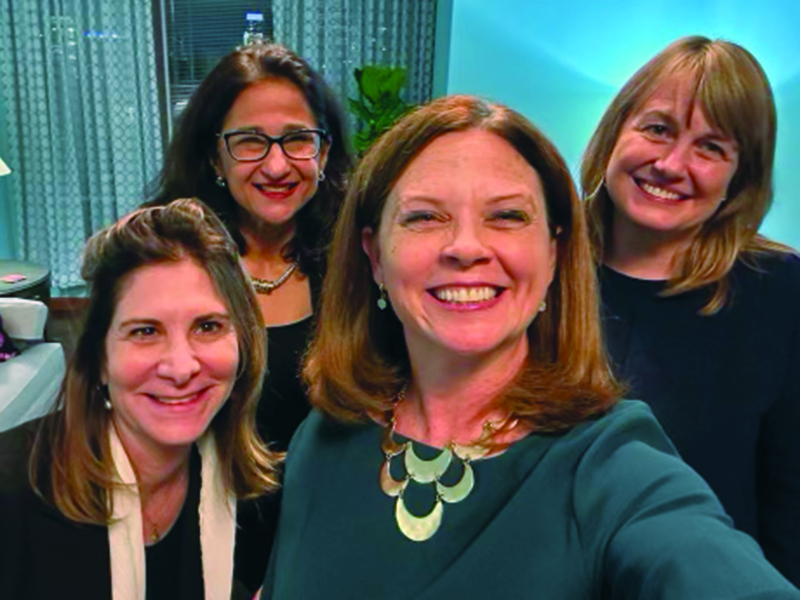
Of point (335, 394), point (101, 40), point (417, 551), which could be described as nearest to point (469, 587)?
point (417, 551)

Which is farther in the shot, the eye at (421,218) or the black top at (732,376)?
the black top at (732,376)

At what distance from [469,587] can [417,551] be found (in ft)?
0.29

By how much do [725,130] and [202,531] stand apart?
1.24 m

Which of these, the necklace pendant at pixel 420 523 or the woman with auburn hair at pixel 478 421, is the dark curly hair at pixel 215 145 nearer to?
the woman with auburn hair at pixel 478 421

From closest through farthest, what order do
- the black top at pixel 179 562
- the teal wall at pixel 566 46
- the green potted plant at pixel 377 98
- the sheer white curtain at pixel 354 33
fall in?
the black top at pixel 179 562, the teal wall at pixel 566 46, the green potted plant at pixel 377 98, the sheer white curtain at pixel 354 33

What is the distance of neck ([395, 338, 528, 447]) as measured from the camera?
953 millimetres

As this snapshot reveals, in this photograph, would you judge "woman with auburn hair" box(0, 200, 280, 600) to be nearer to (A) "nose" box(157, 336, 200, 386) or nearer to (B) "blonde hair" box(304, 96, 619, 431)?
(A) "nose" box(157, 336, 200, 386)

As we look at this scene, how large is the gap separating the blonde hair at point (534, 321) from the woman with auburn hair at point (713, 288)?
0.36m

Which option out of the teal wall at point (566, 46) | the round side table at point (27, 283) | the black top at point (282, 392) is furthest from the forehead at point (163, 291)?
the round side table at point (27, 283)

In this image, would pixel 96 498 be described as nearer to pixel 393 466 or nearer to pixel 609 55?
pixel 393 466

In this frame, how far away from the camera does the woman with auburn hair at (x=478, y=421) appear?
0.75 metres

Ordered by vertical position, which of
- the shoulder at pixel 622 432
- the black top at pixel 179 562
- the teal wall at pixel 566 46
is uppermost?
the teal wall at pixel 566 46

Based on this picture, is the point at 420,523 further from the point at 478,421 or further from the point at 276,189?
the point at 276,189

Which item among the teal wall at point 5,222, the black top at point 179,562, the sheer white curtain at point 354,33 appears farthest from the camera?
the teal wall at point 5,222
